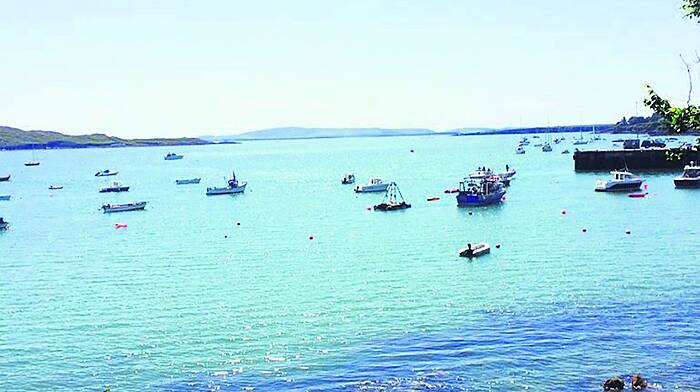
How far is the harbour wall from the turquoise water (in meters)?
53.2

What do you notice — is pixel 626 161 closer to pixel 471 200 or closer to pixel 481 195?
pixel 481 195

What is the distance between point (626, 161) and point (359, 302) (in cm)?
10583

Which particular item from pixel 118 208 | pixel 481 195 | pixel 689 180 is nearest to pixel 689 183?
pixel 689 180

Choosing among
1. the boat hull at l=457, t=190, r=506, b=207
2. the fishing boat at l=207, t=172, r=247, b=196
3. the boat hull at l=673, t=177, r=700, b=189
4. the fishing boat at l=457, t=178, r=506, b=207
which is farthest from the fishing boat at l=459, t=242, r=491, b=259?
the fishing boat at l=207, t=172, r=247, b=196

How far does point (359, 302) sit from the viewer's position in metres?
43.9

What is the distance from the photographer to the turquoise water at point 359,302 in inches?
1276

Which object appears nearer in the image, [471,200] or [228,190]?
[471,200]

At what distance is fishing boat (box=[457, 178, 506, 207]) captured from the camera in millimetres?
90750

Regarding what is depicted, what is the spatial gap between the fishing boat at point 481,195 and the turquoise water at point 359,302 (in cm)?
387

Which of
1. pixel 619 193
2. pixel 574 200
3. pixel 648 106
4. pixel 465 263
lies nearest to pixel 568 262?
pixel 465 263

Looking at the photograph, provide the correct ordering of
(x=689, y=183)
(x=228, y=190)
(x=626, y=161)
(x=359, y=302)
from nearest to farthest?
1. (x=359, y=302)
2. (x=689, y=183)
3. (x=228, y=190)
4. (x=626, y=161)

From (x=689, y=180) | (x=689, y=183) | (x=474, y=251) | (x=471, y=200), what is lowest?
(x=474, y=251)

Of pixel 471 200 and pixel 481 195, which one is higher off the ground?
pixel 481 195

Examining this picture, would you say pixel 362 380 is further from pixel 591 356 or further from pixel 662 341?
pixel 662 341
